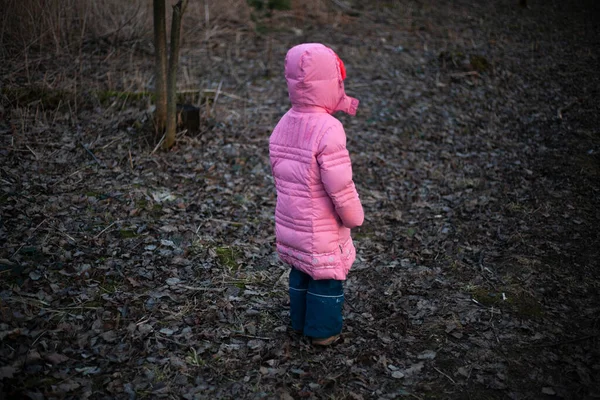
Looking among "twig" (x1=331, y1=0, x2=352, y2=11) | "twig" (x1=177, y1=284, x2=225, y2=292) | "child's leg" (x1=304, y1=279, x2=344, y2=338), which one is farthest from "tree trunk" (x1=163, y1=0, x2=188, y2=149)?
"twig" (x1=331, y1=0, x2=352, y2=11)

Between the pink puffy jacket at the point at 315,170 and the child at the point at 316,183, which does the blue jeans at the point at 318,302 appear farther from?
the pink puffy jacket at the point at 315,170

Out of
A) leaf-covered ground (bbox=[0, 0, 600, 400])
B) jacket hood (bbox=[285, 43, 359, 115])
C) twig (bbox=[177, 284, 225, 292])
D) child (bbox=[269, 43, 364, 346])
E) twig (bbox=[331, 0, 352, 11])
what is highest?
twig (bbox=[331, 0, 352, 11])

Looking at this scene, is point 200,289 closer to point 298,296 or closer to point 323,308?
point 298,296

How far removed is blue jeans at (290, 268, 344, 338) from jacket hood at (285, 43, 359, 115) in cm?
115

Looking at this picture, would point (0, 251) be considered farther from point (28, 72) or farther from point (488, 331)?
point (488, 331)

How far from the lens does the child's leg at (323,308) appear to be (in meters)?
3.26

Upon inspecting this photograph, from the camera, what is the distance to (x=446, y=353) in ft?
11.2

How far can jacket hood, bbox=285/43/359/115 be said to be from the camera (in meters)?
2.92

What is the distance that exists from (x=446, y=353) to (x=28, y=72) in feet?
19.6

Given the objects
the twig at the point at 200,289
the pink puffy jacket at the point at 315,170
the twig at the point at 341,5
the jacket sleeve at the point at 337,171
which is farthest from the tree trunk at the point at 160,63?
the twig at the point at 341,5

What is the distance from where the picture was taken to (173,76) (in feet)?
19.2

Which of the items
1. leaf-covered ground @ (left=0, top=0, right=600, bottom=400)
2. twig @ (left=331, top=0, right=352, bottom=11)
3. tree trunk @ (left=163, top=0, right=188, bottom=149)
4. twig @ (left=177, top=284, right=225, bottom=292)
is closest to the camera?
leaf-covered ground @ (left=0, top=0, right=600, bottom=400)

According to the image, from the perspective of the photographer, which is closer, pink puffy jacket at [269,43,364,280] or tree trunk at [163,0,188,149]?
pink puffy jacket at [269,43,364,280]

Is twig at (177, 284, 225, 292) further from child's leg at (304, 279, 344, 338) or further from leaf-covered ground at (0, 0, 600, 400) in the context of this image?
child's leg at (304, 279, 344, 338)
